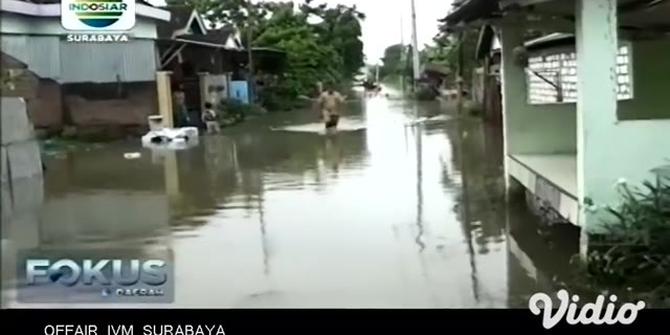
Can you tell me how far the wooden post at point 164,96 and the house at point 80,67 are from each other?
0.26 feet

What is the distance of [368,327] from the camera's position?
3.14 m

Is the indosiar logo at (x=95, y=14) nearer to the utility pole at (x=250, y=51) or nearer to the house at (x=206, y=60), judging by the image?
the house at (x=206, y=60)

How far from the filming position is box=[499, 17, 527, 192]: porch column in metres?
7.02

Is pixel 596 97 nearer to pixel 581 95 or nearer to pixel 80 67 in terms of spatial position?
pixel 581 95

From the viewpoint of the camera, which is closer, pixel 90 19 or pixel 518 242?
pixel 90 19

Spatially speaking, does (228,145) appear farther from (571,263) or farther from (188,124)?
(571,263)

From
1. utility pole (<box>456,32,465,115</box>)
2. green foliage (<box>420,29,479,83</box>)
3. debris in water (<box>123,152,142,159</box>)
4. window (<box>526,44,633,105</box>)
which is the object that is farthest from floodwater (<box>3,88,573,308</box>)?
utility pole (<box>456,32,465,115</box>)

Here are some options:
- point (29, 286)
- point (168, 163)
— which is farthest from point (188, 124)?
point (29, 286)

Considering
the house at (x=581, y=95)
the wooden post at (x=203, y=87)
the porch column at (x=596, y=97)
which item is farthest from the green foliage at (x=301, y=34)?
the porch column at (x=596, y=97)

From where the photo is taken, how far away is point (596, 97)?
440cm

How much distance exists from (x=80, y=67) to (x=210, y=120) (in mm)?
3072

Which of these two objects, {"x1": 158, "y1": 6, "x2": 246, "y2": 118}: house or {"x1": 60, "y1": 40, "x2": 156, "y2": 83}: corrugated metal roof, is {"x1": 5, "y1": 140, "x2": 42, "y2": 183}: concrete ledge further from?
{"x1": 158, "y1": 6, "x2": 246, "y2": 118}: house

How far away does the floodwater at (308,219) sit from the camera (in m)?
4.04

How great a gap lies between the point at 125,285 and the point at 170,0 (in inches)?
87.3
